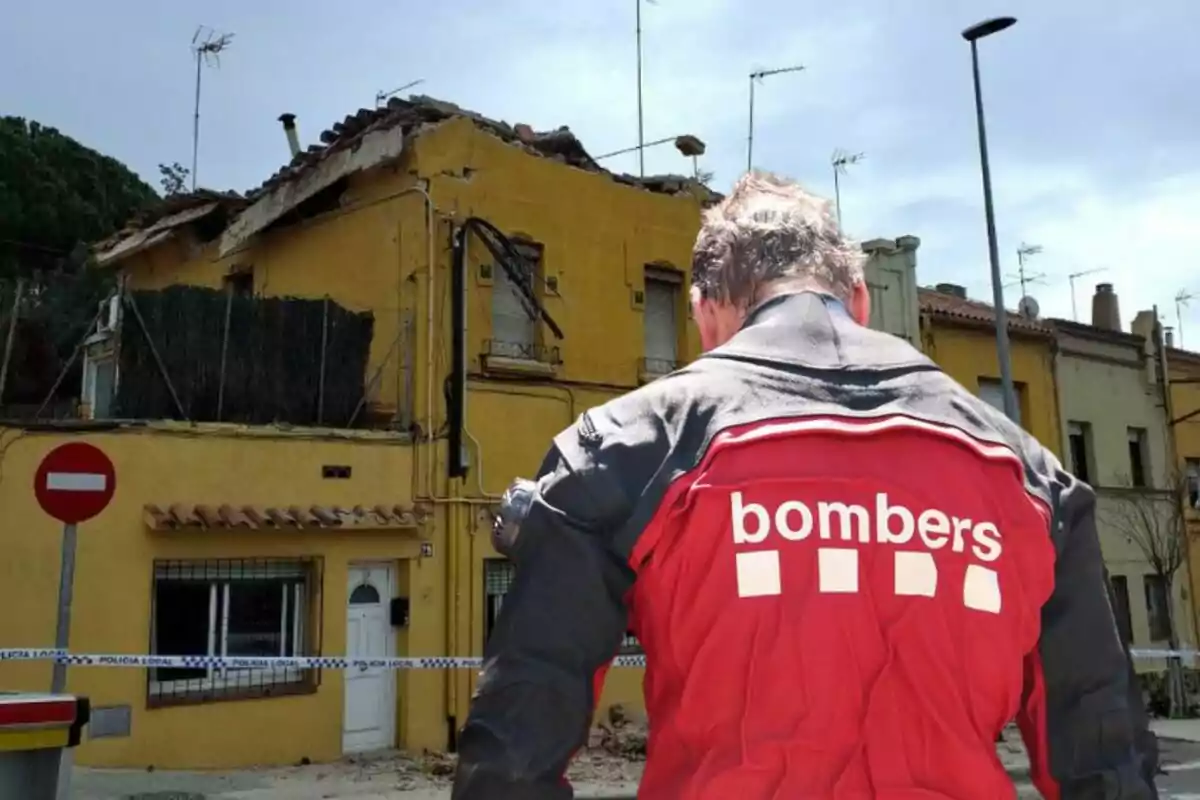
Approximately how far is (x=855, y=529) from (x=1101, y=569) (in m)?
0.43

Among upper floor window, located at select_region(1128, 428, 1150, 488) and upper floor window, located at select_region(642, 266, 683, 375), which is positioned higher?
upper floor window, located at select_region(642, 266, 683, 375)

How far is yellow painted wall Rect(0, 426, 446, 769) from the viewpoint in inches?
471

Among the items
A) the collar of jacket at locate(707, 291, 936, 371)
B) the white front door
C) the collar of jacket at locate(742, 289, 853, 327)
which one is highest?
the collar of jacket at locate(742, 289, 853, 327)

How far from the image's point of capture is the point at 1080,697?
1.45 m

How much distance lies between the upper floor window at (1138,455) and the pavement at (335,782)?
13.0m

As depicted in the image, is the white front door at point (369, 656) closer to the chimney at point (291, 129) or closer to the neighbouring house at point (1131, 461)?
the chimney at point (291, 129)

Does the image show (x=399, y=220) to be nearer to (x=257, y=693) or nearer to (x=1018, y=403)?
(x=257, y=693)

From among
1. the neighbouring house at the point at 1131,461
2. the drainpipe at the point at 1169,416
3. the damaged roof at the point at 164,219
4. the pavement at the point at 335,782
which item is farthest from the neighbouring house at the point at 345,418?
the drainpipe at the point at 1169,416

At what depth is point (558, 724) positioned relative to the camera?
132cm

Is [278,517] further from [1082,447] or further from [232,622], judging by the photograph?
[1082,447]

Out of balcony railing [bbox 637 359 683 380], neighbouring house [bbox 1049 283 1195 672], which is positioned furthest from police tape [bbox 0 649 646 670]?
neighbouring house [bbox 1049 283 1195 672]

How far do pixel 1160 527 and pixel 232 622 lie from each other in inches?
803

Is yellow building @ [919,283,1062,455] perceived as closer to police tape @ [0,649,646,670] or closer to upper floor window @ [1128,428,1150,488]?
upper floor window @ [1128,428,1150,488]

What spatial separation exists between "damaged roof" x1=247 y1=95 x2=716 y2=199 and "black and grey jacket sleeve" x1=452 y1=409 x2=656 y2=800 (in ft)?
47.9
